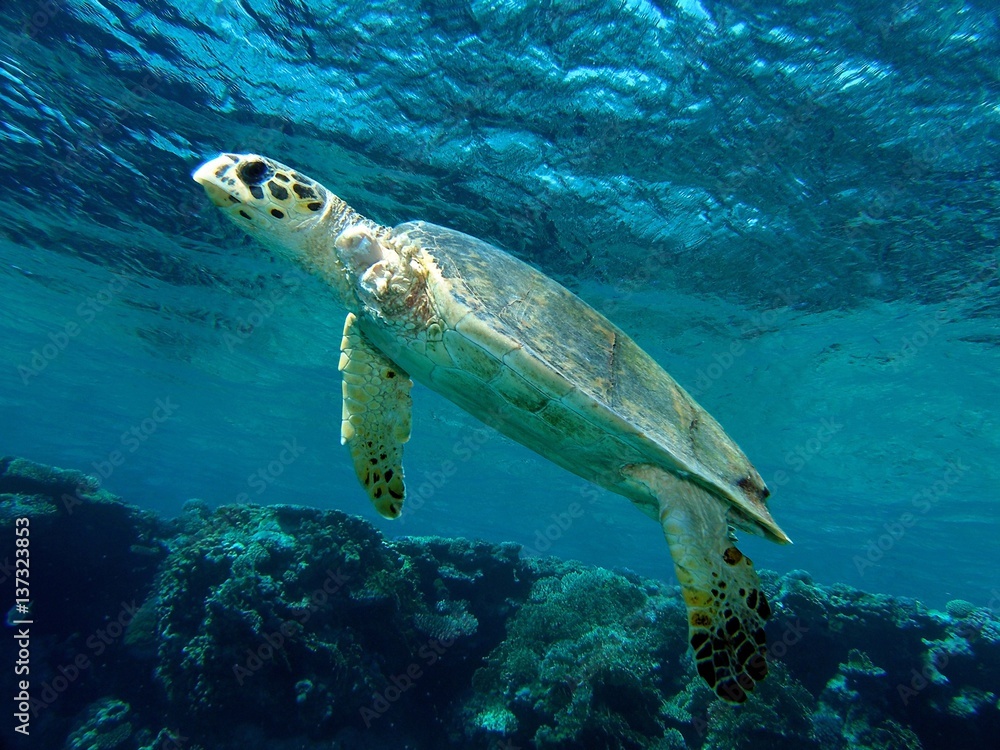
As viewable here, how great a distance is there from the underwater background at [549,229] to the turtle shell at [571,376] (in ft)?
13.4

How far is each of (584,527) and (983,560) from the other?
3247cm

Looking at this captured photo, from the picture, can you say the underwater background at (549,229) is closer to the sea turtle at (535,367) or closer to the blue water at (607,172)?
the blue water at (607,172)

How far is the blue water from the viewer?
6922 mm

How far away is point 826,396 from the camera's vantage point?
55.1 ft

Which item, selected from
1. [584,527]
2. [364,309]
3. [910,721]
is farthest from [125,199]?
[584,527]

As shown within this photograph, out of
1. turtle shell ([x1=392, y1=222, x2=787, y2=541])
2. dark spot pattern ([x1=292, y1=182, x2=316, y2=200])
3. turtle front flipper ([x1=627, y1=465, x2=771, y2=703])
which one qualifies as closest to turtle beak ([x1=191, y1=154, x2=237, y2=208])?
dark spot pattern ([x1=292, y1=182, x2=316, y2=200])

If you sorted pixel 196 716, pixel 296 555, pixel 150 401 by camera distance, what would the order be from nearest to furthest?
pixel 196 716 → pixel 296 555 → pixel 150 401

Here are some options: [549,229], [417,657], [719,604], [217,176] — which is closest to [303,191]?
[217,176]

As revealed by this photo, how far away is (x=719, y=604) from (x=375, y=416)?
284 centimetres

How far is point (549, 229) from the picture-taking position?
11.0 metres

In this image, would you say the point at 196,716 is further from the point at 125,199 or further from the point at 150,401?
the point at 150,401

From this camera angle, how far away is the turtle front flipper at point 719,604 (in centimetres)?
278

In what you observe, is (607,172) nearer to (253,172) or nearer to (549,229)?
(549,229)

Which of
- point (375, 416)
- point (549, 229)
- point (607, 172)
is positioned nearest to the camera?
point (375, 416)
